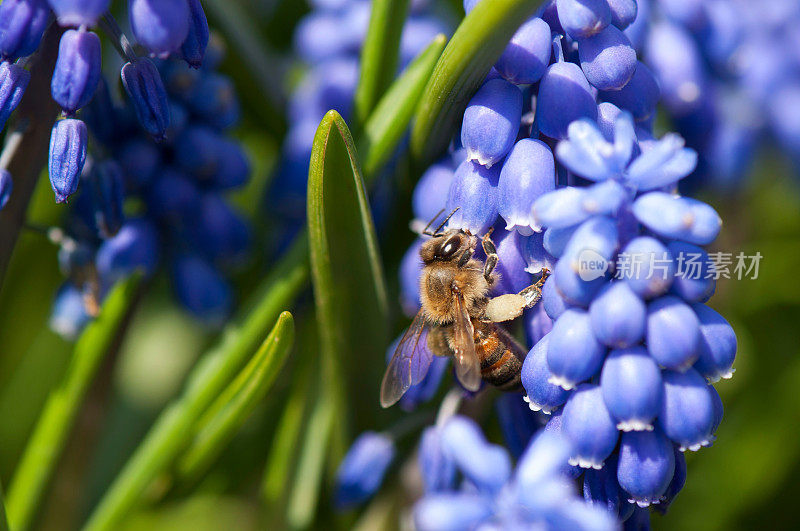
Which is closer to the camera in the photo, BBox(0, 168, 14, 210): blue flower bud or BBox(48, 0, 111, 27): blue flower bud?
BBox(48, 0, 111, 27): blue flower bud

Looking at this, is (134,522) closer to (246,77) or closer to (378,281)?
(378,281)

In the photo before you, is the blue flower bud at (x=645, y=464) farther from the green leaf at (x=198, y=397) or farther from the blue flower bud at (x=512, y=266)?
the green leaf at (x=198, y=397)

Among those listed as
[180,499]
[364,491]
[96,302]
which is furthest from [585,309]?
[180,499]

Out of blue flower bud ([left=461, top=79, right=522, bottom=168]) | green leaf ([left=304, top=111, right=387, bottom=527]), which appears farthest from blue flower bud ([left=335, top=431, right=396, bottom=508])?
blue flower bud ([left=461, top=79, right=522, bottom=168])

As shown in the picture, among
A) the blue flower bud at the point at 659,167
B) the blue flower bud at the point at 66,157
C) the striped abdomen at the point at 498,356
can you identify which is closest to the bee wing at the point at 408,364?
the striped abdomen at the point at 498,356

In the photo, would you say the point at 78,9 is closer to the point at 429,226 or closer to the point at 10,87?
the point at 10,87

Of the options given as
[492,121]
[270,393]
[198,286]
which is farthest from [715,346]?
[270,393]

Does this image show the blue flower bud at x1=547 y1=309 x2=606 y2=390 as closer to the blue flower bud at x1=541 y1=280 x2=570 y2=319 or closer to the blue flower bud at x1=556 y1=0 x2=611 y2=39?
the blue flower bud at x1=541 y1=280 x2=570 y2=319
